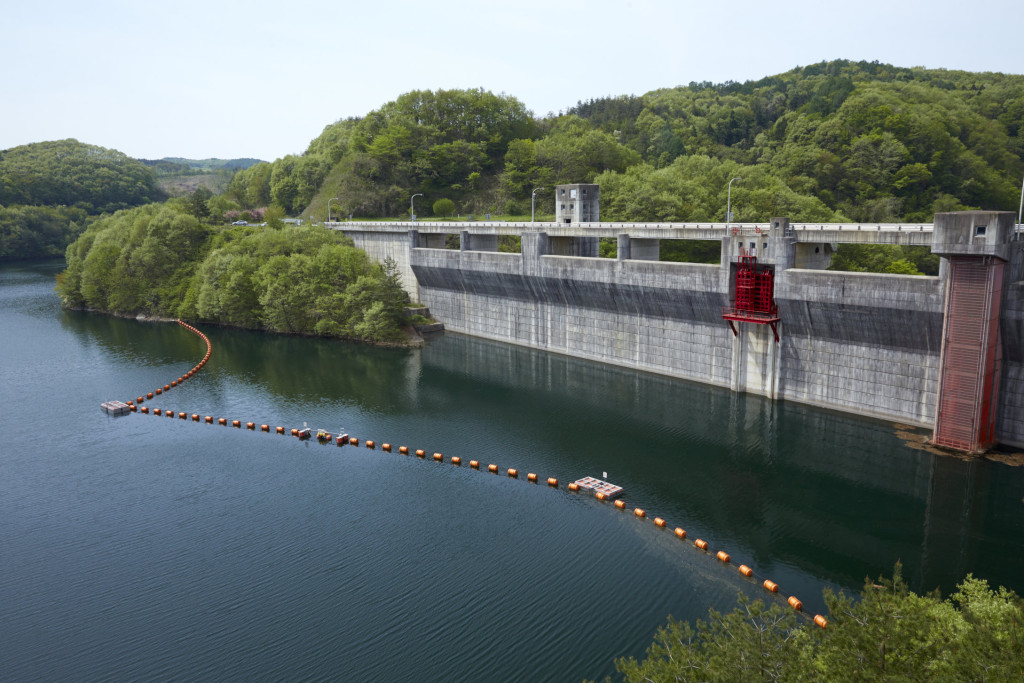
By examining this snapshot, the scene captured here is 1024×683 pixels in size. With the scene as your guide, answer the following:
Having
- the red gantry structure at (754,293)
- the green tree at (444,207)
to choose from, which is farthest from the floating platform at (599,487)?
the green tree at (444,207)

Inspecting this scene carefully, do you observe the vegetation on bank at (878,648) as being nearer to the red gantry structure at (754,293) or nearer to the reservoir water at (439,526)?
the reservoir water at (439,526)

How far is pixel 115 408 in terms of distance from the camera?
4931 centimetres

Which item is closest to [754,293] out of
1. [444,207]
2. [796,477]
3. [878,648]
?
[796,477]

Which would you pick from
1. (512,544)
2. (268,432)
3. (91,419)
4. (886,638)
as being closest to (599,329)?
(268,432)

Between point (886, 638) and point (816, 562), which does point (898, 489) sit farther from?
point (886, 638)

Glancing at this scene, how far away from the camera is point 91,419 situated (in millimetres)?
48094

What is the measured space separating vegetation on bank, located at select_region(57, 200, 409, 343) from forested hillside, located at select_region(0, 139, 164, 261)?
54.1 metres

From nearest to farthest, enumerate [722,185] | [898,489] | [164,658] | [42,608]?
1. [164,658]
2. [42,608]
3. [898,489]
4. [722,185]

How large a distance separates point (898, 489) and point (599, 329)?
27355 millimetres

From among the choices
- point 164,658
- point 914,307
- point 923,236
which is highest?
point 923,236

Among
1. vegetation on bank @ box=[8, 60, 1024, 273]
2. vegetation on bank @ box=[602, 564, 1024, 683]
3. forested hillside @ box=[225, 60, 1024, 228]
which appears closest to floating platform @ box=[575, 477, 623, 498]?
vegetation on bank @ box=[602, 564, 1024, 683]

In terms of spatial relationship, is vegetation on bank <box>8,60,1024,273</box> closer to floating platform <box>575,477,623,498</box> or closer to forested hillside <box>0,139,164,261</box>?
forested hillside <box>0,139,164,261</box>

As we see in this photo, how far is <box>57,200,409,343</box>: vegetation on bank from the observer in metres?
69.2

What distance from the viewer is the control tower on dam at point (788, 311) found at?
3616cm
